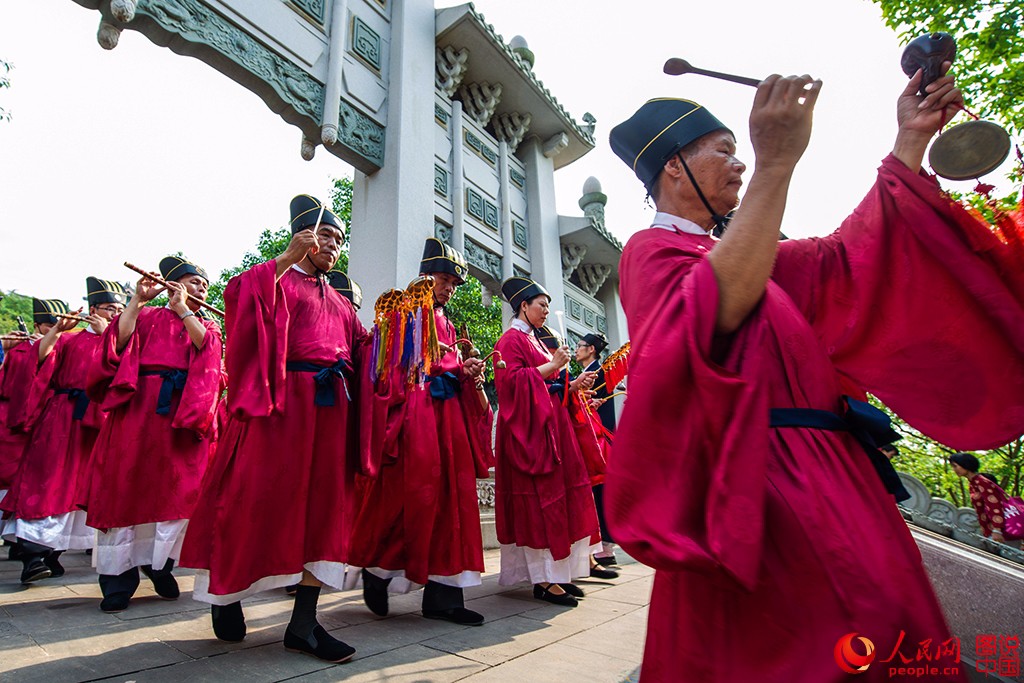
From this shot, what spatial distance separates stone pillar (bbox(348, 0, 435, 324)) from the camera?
24.0 feet

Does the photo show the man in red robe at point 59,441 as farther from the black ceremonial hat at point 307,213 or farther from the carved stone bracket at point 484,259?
the carved stone bracket at point 484,259

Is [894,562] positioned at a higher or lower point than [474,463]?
lower

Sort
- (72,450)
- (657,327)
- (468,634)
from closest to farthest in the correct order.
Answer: (657,327), (468,634), (72,450)

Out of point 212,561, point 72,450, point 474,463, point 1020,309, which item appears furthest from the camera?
point 72,450

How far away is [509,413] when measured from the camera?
14.1 ft

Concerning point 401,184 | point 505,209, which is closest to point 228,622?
point 401,184

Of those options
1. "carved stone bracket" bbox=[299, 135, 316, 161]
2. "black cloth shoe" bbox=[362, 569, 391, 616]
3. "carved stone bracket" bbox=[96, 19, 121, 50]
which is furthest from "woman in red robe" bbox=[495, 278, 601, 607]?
"carved stone bracket" bbox=[96, 19, 121, 50]

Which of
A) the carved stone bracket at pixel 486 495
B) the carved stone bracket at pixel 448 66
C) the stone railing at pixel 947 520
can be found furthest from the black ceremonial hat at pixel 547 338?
the carved stone bracket at pixel 448 66

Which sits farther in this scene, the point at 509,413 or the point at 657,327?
the point at 509,413

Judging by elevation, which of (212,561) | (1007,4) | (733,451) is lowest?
(212,561)

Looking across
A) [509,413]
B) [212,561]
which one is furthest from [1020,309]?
[509,413]

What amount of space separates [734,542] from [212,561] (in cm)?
235

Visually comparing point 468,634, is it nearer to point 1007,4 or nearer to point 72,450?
point 72,450

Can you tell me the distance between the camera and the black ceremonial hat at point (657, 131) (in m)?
1.47
